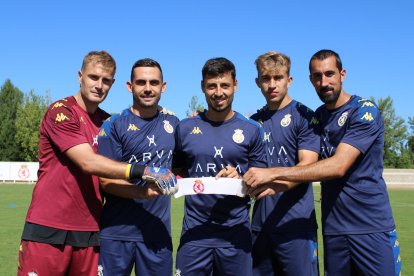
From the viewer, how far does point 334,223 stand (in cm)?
460

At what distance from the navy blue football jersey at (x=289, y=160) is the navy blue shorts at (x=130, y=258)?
41.0 inches

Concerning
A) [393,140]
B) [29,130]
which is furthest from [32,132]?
[393,140]

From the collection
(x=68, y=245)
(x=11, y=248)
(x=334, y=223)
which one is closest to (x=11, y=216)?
(x=11, y=248)

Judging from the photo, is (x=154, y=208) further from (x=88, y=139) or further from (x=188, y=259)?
(x=88, y=139)

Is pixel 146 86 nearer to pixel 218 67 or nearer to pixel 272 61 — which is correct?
pixel 218 67

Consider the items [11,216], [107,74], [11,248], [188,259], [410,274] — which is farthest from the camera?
[11,216]

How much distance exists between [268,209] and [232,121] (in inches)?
37.9

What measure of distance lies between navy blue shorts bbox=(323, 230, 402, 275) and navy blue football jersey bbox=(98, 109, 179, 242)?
1.65m

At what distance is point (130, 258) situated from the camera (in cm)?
440

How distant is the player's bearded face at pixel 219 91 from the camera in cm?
446

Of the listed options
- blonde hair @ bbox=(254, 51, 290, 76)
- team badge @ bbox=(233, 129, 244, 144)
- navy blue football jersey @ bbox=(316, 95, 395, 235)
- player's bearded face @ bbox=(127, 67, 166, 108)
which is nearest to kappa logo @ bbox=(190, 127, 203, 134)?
team badge @ bbox=(233, 129, 244, 144)

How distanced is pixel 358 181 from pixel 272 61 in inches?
57.1

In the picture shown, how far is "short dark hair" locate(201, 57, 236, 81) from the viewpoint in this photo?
4.45 meters

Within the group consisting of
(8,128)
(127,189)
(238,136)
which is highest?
(8,128)
